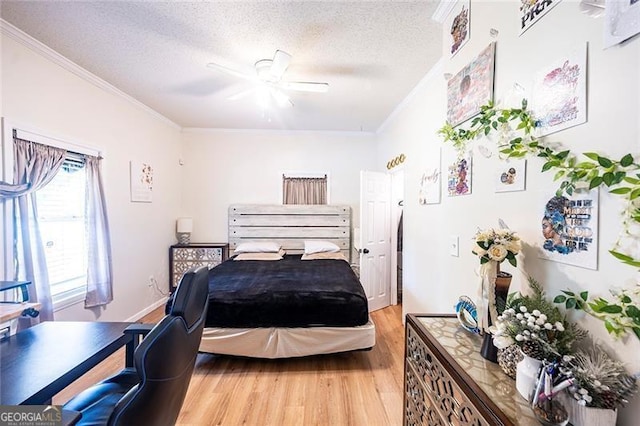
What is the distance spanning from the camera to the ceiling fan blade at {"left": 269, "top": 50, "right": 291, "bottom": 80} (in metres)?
1.97

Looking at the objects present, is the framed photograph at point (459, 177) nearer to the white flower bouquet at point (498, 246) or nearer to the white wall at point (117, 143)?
the white flower bouquet at point (498, 246)

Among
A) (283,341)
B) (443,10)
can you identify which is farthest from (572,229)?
(283,341)

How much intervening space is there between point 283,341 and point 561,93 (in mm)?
2427

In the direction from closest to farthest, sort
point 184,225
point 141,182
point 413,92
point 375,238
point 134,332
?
point 134,332, point 413,92, point 141,182, point 375,238, point 184,225

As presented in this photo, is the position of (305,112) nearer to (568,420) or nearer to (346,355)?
(346,355)

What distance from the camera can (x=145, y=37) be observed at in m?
2.03

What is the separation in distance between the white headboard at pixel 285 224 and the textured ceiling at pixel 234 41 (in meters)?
1.78

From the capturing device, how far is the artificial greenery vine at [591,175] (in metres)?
0.69

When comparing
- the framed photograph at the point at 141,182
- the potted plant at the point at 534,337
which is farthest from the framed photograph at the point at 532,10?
the framed photograph at the point at 141,182

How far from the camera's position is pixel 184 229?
426 cm

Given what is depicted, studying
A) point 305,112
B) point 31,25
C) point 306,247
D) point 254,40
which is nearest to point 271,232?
point 306,247

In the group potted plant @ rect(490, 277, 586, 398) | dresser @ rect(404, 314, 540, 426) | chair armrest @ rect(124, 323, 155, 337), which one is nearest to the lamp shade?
chair armrest @ rect(124, 323, 155, 337)

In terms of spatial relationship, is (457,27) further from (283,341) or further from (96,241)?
(96,241)

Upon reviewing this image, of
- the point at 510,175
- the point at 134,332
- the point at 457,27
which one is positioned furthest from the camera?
the point at 457,27
